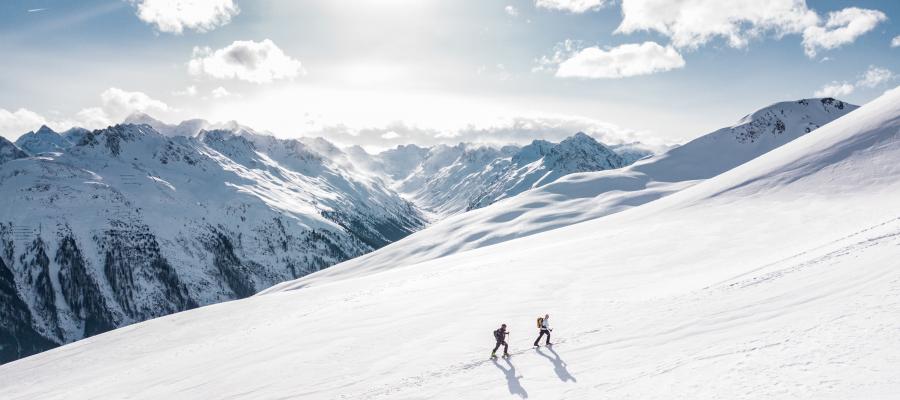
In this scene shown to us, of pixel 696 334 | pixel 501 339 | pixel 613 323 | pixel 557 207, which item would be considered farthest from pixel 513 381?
pixel 557 207

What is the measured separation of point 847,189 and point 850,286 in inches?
1312

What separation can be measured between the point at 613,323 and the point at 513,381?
6836 mm

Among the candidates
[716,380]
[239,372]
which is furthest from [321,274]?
[716,380]

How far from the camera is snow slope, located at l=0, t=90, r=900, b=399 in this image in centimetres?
1573

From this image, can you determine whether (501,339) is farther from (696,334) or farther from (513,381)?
(696,334)

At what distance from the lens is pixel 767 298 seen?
2138cm

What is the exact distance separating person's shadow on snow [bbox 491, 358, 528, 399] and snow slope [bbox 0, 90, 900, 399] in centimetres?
9

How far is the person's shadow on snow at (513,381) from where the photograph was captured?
18.0 m

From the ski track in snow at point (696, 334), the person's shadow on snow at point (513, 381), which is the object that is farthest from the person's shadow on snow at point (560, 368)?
the person's shadow on snow at point (513, 381)

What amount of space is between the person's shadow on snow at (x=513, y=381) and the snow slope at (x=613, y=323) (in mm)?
88

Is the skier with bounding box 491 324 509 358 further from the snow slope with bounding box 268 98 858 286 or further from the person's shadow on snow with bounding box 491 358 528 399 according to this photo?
the snow slope with bounding box 268 98 858 286

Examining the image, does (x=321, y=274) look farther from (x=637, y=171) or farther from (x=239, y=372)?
(x=637, y=171)

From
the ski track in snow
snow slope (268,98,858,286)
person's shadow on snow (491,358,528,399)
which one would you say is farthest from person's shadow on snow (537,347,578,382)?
snow slope (268,98,858,286)

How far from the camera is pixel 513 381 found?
1916cm
